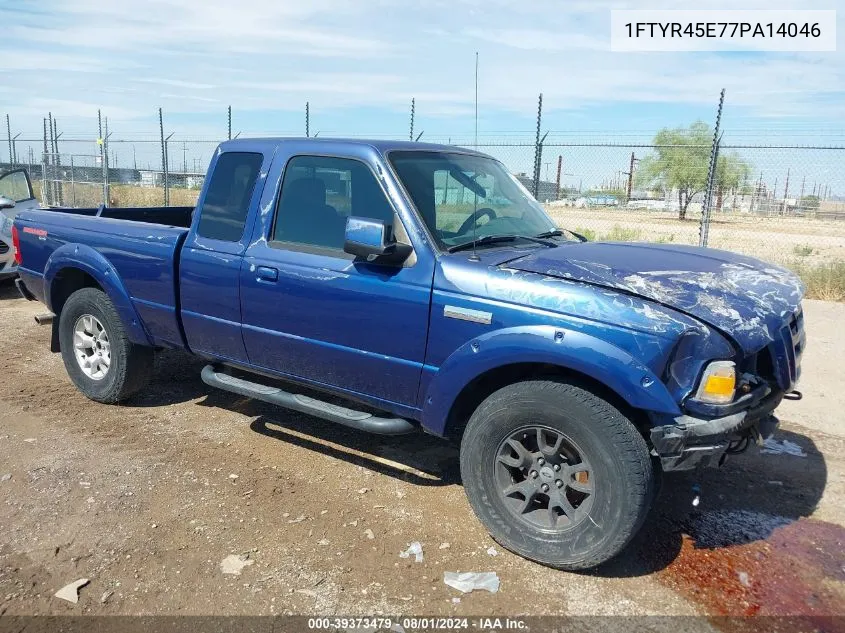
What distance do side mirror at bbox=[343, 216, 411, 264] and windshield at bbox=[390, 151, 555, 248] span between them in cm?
24

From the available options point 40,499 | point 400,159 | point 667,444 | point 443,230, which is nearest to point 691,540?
point 667,444

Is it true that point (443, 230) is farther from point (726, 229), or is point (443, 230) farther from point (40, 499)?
point (726, 229)

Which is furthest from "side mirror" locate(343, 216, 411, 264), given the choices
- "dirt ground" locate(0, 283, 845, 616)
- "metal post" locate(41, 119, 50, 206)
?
"metal post" locate(41, 119, 50, 206)

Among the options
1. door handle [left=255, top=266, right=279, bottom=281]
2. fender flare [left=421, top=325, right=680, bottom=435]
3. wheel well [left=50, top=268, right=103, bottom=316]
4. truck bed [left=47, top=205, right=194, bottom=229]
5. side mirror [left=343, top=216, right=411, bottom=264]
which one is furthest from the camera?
truck bed [left=47, top=205, right=194, bottom=229]

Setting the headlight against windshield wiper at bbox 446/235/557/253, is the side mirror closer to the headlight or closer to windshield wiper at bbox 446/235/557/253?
windshield wiper at bbox 446/235/557/253

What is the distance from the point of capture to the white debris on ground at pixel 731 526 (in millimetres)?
3643

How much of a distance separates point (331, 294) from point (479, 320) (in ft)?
3.01

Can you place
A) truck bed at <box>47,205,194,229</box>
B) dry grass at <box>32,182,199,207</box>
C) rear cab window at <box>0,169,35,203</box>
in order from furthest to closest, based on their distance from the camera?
dry grass at <box>32,182,199,207</box> → rear cab window at <box>0,169,35,203</box> → truck bed at <box>47,205,194,229</box>

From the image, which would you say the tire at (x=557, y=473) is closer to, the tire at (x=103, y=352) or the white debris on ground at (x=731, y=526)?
the white debris on ground at (x=731, y=526)

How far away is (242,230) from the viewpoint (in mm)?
4297

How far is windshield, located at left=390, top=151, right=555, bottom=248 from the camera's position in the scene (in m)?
3.79

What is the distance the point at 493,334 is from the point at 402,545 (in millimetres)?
1186

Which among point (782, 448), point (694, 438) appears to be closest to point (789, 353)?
point (694, 438)

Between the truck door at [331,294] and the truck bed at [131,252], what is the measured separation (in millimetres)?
728
